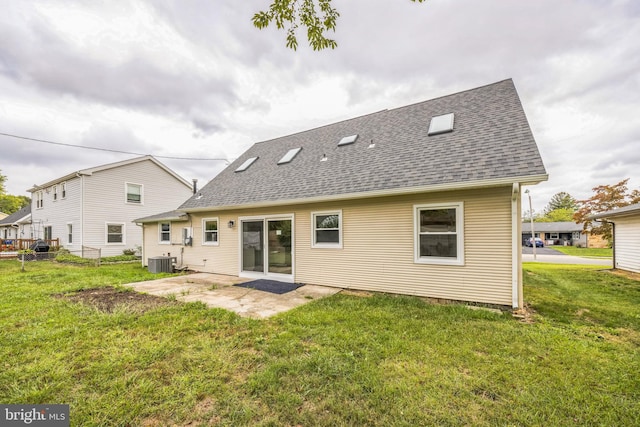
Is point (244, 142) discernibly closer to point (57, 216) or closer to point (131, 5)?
point (131, 5)

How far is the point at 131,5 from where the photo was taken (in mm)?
6449

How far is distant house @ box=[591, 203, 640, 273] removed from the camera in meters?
10.3

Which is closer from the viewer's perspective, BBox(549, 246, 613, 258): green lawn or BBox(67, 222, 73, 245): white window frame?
BBox(67, 222, 73, 245): white window frame

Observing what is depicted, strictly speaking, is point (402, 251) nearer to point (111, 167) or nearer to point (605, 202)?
point (111, 167)

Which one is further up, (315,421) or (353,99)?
(353,99)

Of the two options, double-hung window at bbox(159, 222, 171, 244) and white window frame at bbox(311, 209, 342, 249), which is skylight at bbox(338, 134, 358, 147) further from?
double-hung window at bbox(159, 222, 171, 244)

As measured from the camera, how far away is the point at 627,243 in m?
11.1

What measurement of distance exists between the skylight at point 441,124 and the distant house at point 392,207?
0.03 m

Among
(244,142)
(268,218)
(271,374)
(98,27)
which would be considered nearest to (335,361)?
(271,374)

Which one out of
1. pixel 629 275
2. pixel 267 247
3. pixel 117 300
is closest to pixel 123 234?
pixel 117 300

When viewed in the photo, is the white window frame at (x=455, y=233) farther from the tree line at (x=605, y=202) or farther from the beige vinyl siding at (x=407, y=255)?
the tree line at (x=605, y=202)

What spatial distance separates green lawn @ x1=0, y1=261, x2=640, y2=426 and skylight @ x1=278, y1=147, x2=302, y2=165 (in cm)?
627

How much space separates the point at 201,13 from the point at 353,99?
291 inches

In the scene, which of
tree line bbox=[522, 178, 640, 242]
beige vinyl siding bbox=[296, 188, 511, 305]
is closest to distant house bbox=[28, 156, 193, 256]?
beige vinyl siding bbox=[296, 188, 511, 305]
